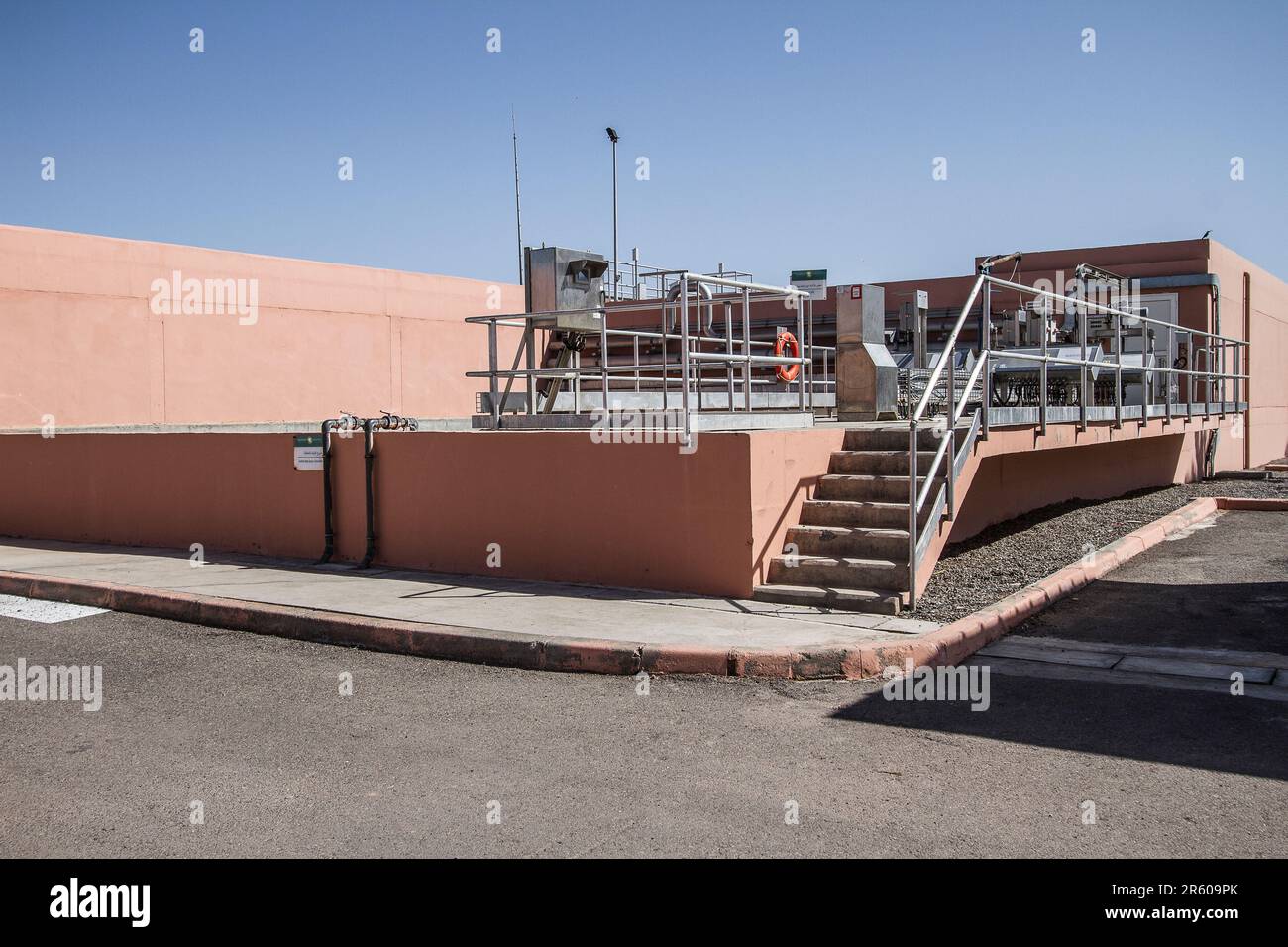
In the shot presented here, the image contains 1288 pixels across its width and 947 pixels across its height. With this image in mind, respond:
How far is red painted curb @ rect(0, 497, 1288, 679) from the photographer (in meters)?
6.60

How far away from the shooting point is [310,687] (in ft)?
21.5

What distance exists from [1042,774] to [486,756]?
8.19 ft

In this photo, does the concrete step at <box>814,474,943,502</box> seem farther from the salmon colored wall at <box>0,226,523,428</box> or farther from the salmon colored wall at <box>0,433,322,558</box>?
the salmon colored wall at <box>0,226,523,428</box>

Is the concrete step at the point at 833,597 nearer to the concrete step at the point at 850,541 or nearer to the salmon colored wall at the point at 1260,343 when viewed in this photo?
the concrete step at the point at 850,541

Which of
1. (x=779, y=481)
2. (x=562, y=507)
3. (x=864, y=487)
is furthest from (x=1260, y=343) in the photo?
(x=562, y=507)

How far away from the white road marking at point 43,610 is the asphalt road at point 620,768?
2376mm

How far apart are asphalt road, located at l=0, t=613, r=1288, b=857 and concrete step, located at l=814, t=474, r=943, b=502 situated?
8.23ft

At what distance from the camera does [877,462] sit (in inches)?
360

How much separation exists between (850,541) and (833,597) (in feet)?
2.06

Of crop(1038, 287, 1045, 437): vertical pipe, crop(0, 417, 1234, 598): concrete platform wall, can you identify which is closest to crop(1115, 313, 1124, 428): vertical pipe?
crop(0, 417, 1234, 598): concrete platform wall

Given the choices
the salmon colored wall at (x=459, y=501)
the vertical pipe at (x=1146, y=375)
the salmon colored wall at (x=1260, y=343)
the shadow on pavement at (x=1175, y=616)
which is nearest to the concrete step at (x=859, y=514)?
the salmon colored wall at (x=459, y=501)
